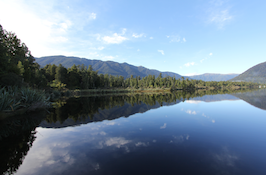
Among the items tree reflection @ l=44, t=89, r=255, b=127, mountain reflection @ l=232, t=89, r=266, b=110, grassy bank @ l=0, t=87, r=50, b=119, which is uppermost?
grassy bank @ l=0, t=87, r=50, b=119

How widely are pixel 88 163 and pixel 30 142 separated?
5.55 m

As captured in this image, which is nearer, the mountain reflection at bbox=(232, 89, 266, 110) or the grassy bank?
the grassy bank

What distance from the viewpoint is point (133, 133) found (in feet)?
32.4

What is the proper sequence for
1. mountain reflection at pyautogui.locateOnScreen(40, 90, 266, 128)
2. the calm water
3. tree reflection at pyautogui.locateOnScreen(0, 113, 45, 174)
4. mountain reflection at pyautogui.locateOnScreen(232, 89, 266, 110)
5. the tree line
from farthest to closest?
1. mountain reflection at pyautogui.locateOnScreen(232, 89, 266, 110)
2. the tree line
3. mountain reflection at pyautogui.locateOnScreen(40, 90, 266, 128)
4. tree reflection at pyautogui.locateOnScreen(0, 113, 45, 174)
5. the calm water

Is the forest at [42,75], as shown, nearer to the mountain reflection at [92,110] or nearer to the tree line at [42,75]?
the tree line at [42,75]

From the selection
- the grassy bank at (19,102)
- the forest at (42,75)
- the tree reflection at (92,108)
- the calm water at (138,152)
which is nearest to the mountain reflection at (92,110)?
the tree reflection at (92,108)

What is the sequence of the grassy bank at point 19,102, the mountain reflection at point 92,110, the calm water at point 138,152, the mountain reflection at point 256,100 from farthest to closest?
1. the mountain reflection at point 256,100
2. the mountain reflection at point 92,110
3. the grassy bank at point 19,102
4. the calm water at point 138,152

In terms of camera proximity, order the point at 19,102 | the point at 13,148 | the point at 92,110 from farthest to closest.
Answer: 1. the point at 92,110
2. the point at 19,102
3. the point at 13,148

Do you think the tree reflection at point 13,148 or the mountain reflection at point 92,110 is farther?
the mountain reflection at point 92,110

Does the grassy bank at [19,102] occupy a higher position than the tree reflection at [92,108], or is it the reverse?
the grassy bank at [19,102]

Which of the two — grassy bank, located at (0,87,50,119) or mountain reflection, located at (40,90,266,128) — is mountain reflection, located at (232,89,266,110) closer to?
mountain reflection, located at (40,90,266,128)

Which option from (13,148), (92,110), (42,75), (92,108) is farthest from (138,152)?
(42,75)

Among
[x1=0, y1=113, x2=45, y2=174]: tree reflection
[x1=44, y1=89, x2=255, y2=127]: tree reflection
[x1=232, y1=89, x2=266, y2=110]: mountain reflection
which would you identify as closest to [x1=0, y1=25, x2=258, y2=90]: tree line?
[x1=44, y1=89, x2=255, y2=127]: tree reflection

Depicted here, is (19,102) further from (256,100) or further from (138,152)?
(256,100)
